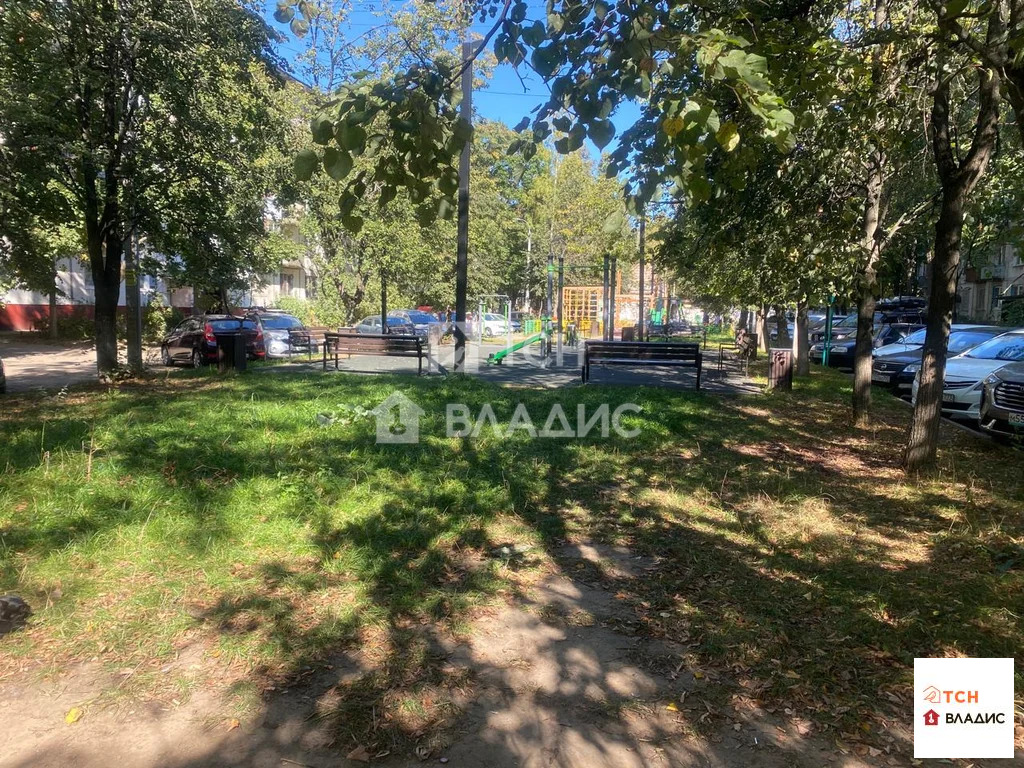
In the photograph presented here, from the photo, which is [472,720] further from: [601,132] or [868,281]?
[868,281]

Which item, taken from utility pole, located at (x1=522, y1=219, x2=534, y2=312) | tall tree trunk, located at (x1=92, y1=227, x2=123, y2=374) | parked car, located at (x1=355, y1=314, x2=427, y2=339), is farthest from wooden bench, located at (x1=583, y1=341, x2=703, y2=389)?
utility pole, located at (x1=522, y1=219, x2=534, y2=312)

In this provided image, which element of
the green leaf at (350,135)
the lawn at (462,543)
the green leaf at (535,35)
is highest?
the green leaf at (535,35)

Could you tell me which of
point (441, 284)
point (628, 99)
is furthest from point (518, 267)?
point (628, 99)

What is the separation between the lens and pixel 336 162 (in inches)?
110

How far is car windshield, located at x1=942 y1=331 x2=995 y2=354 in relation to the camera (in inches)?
515

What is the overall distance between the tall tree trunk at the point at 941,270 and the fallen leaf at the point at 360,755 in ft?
21.1

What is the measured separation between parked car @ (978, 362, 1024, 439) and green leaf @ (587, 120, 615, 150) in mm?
7117

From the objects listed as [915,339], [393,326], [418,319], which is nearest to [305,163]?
[915,339]

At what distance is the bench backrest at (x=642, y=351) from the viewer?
42.9ft

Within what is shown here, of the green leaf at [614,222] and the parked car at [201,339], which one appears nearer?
the green leaf at [614,222]

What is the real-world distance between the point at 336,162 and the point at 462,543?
3109mm

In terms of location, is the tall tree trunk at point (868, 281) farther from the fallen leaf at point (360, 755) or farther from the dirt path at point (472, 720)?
the fallen leaf at point (360, 755)

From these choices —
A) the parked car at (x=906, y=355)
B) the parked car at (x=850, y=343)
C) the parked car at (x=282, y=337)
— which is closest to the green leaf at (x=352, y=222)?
the parked car at (x=906, y=355)

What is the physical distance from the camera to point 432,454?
7160 mm
